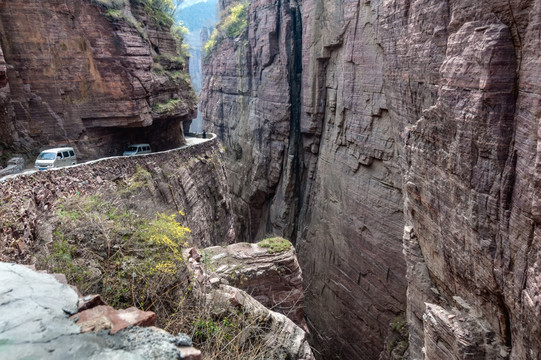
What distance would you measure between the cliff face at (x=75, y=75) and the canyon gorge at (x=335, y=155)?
8cm

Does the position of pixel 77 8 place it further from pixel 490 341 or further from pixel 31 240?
pixel 490 341

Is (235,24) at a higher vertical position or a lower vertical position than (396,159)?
higher

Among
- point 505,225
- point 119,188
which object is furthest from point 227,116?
point 505,225

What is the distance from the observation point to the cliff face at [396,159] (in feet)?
21.5

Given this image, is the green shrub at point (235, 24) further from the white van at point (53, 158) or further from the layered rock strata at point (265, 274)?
the layered rock strata at point (265, 274)

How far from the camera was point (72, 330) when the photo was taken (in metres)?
3.82

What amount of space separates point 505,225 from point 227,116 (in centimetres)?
3365

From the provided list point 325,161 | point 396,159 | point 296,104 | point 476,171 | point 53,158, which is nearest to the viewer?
point 476,171

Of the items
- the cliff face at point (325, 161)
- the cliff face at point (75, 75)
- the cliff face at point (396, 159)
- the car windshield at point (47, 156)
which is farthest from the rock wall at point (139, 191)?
the cliff face at point (396, 159)

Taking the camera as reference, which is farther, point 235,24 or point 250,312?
point 235,24

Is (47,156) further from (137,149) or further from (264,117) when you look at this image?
(264,117)

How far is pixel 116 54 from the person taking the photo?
17.2 meters

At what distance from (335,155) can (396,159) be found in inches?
229

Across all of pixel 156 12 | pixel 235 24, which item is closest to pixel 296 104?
pixel 156 12
